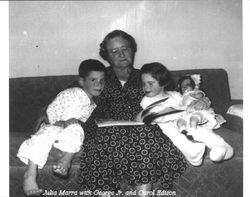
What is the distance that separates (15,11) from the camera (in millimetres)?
2523

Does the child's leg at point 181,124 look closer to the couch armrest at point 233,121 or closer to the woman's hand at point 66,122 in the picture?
the couch armrest at point 233,121

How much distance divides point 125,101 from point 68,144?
55 centimetres

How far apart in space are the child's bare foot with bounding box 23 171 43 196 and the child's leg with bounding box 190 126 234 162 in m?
0.92

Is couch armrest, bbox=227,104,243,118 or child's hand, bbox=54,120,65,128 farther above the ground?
couch armrest, bbox=227,104,243,118

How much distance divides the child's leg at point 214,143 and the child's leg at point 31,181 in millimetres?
915

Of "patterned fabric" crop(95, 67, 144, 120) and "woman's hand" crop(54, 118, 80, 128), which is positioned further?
"patterned fabric" crop(95, 67, 144, 120)

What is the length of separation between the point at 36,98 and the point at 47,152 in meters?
0.74

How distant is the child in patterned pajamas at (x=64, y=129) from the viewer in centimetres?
158

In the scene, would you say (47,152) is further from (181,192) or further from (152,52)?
(152,52)

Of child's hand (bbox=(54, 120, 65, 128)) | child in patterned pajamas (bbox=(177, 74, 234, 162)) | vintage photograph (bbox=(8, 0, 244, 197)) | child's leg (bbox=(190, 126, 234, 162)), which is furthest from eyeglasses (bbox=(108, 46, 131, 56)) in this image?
child's leg (bbox=(190, 126, 234, 162))

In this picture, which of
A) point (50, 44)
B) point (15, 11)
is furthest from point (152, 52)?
point (15, 11)

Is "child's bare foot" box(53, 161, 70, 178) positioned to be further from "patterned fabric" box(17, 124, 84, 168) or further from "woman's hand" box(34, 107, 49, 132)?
"woman's hand" box(34, 107, 49, 132)

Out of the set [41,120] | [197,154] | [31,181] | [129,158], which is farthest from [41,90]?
[197,154]

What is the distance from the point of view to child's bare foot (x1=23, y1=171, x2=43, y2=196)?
1531mm
